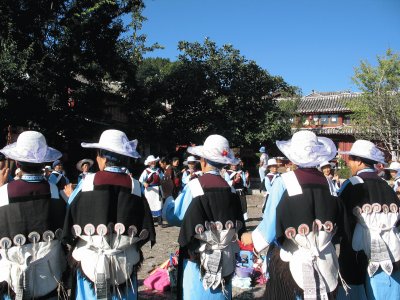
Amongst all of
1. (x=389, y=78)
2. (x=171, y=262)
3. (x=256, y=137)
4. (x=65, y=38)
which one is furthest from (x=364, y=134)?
(x=171, y=262)

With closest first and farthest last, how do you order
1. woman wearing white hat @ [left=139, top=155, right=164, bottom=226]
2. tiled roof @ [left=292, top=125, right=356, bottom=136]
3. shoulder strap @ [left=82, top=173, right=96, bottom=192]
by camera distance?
shoulder strap @ [left=82, top=173, right=96, bottom=192] < woman wearing white hat @ [left=139, top=155, right=164, bottom=226] < tiled roof @ [left=292, top=125, right=356, bottom=136]

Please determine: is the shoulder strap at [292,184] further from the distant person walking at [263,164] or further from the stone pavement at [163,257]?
the distant person walking at [263,164]

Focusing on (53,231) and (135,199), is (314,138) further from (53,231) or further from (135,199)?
(53,231)

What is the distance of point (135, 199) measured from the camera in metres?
3.41

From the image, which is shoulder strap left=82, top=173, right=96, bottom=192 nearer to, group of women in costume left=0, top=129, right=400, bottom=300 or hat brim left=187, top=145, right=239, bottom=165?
group of women in costume left=0, top=129, right=400, bottom=300

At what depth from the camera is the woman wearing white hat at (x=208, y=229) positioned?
12.2 ft

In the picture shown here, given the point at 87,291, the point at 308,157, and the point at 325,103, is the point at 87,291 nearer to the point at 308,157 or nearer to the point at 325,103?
the point at 308,157

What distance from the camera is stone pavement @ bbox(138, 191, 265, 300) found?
229 inches

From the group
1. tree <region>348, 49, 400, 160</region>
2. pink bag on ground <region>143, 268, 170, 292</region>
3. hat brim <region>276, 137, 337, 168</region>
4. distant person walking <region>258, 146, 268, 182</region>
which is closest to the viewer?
hat brim <region>276, 137, 337, 168</region>

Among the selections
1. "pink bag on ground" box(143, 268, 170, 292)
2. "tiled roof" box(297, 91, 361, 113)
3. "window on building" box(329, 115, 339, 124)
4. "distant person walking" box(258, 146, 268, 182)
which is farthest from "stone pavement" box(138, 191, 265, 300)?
"window on building" box(329, 115, 339, 124)

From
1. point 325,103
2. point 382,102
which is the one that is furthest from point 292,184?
point 325,103

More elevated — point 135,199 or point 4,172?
point 4,172

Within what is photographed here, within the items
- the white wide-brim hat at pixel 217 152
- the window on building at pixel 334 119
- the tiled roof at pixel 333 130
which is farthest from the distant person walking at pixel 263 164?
the window on building at pixel 334 119

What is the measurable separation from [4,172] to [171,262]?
103 inches
